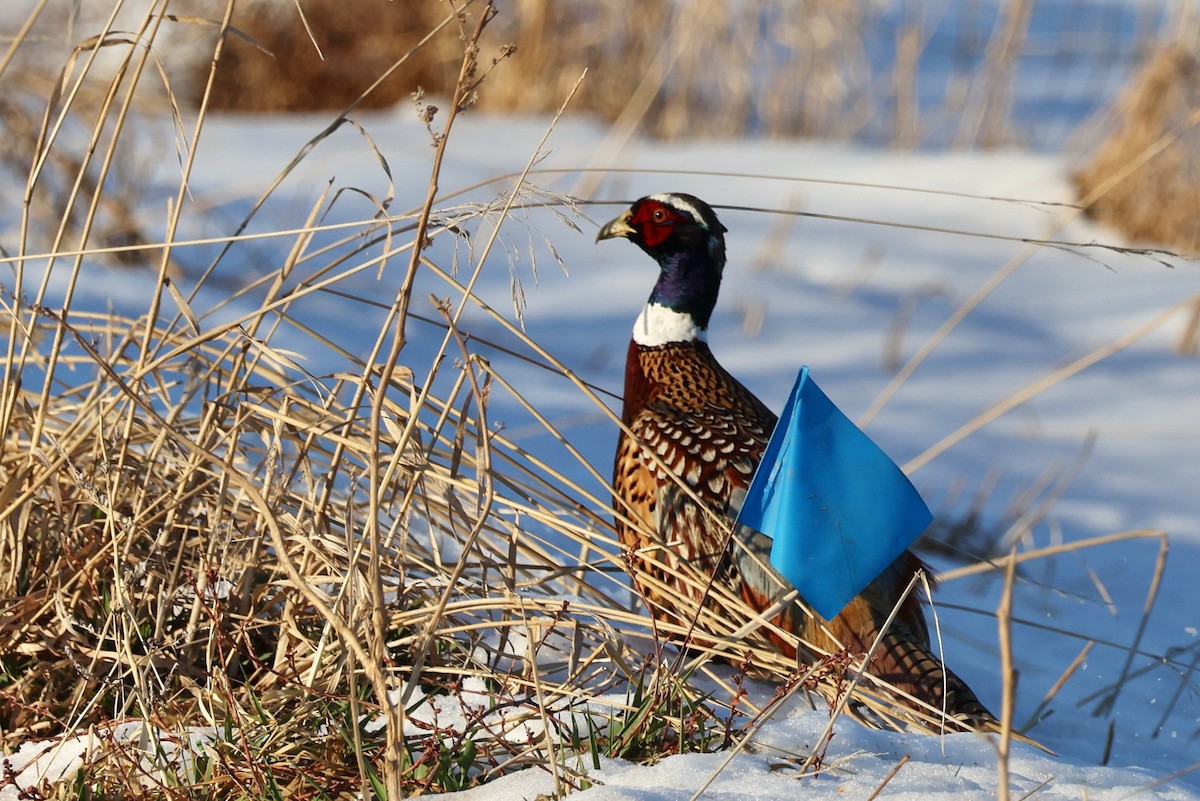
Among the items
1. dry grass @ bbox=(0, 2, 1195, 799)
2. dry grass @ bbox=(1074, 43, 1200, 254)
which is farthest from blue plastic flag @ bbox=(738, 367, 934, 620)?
dry grass @ bbox=(1074, 43, 1200, 254)

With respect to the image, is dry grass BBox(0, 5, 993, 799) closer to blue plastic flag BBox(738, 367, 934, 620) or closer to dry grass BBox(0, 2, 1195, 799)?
dry grass BBox(0, 2, 1195, 799)

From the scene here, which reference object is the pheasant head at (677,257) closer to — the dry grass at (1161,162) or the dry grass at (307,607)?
the dry grass at (307,607)

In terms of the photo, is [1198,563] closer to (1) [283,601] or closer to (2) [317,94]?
(1) [283,601]

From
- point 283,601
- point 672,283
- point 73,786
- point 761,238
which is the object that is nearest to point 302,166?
point 761,238

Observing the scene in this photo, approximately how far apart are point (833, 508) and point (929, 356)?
3725 mm

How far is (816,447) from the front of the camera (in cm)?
175

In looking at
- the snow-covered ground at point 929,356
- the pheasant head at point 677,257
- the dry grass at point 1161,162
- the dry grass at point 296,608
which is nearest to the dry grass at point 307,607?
the dry grass at point 296,608

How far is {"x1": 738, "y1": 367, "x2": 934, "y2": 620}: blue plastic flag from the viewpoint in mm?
1753

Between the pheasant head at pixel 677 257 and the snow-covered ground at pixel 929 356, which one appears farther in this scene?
the pheasant head at pixel 677 257

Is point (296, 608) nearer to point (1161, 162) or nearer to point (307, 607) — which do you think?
point (307, 607)

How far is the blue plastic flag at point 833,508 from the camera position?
1.75m

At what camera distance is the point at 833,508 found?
176 cm

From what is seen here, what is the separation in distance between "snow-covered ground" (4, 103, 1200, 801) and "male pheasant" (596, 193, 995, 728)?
0.18 metres

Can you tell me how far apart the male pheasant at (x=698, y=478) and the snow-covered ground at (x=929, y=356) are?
0.18 meters
